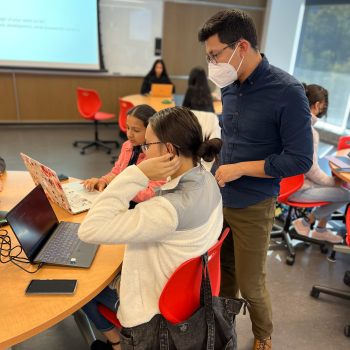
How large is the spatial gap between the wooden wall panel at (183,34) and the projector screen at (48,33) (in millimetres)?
1351

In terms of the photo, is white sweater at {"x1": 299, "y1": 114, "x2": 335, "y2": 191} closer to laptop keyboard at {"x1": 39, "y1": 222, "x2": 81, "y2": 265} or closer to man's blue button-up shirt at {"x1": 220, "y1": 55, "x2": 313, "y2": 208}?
man's blue button-up shirt at {"x1": 220, "y1": 55, "x2": 313, "y2": 208}

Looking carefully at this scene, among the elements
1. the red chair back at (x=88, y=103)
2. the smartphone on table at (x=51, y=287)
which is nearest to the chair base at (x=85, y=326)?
the smartphone on table at (x=51, y=287)

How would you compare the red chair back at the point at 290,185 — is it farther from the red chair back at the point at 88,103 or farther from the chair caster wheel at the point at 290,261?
the red chair back at the point at 88,103

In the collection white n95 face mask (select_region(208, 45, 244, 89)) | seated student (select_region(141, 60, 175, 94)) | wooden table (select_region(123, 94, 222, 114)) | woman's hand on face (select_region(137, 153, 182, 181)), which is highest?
white n95 face mask (select_region(208, 45, 244, 89))

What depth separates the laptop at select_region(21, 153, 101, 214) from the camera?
143cm

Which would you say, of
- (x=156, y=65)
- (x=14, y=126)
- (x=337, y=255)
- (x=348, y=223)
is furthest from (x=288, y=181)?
(x=14, y=126)

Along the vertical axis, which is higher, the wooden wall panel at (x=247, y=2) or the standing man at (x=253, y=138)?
the wooden wall panel at (x=247, y=2)

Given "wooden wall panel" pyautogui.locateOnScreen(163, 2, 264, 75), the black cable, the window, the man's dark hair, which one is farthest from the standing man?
"wooden wall panel" pyautogui.locateOnScreen(163, 2, 264, 75)

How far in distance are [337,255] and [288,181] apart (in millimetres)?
858

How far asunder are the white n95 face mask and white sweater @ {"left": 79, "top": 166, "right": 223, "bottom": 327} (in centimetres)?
54

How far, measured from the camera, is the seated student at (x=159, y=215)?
993 mm

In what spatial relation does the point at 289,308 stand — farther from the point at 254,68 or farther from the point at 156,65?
the point at 156,65

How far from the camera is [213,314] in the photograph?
1.11 m

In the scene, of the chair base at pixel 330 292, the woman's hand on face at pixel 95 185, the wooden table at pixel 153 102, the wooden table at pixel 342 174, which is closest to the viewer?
the woman's hand on face at pixel 95 185
